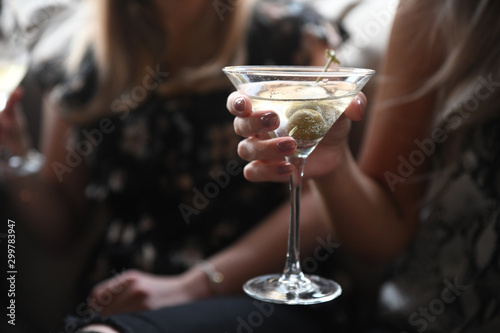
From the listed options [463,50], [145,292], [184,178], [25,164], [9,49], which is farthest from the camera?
[25,164]

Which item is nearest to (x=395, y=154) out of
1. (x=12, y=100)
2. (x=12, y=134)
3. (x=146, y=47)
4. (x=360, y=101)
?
(x=360, y=101)

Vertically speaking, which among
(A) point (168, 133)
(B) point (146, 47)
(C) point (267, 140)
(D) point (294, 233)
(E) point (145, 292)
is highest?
(B) point (146, 47)

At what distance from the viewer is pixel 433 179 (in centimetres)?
111

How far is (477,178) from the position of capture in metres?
1.04

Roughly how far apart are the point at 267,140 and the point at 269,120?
33mm

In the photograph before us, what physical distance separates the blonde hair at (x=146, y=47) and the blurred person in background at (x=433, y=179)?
1.31 feet

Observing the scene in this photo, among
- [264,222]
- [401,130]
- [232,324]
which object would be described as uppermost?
[401,130]

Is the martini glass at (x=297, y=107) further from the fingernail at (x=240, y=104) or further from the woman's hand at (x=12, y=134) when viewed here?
the woman's hand at (x=12, y=134)

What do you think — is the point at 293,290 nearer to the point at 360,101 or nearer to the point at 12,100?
the point at 360,101

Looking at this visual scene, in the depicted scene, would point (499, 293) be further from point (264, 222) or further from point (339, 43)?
point (339, 43)

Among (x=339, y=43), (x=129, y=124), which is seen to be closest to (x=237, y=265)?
(x=129, y=124)

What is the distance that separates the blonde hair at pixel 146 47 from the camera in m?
1.37

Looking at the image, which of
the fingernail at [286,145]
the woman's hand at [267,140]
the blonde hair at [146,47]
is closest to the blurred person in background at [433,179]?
the woman's hand at [267,140]

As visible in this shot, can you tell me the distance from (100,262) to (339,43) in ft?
2.38
